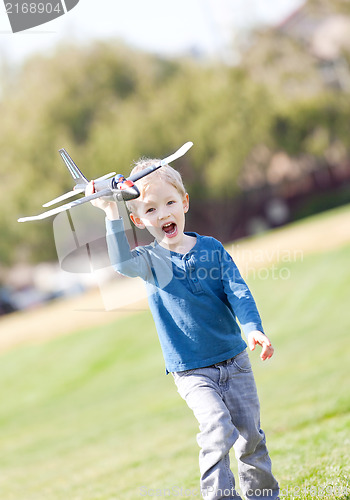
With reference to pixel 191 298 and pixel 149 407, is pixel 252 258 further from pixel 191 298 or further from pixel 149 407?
pixel 191 298

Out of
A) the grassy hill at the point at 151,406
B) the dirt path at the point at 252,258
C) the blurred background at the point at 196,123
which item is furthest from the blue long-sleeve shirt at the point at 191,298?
the blurred background at the point at 196,123

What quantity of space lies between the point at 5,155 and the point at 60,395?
2443cm

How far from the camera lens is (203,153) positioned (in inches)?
1578

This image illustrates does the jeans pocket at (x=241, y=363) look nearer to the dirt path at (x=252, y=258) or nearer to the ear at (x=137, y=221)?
the ear at (x=137, y=221)

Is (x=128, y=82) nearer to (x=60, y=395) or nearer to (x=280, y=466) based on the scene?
(x=60, y=395)

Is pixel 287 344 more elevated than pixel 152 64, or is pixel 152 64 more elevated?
pixel 152 64

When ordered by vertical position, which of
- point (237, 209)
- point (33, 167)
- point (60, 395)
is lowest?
point (237, 209)

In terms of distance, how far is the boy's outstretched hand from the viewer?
350 centimetres

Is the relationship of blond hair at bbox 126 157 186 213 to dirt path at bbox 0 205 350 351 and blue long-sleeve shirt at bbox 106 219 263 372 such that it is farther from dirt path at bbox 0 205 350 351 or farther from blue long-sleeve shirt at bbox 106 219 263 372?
dirt path at bbox 0 205 350 351

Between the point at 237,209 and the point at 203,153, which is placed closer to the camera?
the point at 203,153

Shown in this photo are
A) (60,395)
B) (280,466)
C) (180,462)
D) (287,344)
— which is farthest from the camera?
(60,395)

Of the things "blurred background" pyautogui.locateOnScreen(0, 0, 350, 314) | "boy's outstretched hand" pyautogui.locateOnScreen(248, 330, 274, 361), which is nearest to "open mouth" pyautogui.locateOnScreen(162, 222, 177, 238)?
"boy's outstretched hand" pyautogui.locateOnScreen(248, 330, 274, 361)

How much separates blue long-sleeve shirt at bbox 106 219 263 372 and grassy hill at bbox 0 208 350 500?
3.31 ft

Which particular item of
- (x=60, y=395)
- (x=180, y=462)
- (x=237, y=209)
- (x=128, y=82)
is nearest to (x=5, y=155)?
(x=128, y=82)
